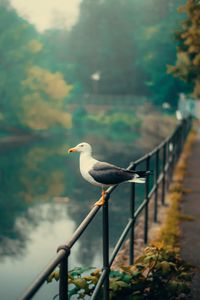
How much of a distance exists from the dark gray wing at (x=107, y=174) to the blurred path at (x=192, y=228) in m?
1.51

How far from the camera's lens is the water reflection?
35.4 feet

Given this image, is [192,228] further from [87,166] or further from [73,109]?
[73,109]

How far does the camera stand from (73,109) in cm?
6100

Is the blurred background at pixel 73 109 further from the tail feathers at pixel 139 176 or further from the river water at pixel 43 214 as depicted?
the tail feathers at pixel 139 176

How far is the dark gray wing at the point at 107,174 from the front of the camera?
4268 millimetres

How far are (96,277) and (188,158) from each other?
1253 centimetres

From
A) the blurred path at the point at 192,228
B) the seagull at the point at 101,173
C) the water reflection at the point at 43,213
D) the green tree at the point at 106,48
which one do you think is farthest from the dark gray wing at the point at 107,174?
the green tree at the point at 106,48

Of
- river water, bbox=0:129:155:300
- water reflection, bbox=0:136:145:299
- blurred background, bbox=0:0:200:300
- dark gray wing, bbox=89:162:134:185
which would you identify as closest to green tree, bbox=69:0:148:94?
blurred background, bbox=0:0:200:300

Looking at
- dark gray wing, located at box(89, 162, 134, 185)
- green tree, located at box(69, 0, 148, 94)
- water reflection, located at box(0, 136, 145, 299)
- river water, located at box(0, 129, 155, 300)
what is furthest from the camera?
green tree, located at box(69, 0, 148, 94)

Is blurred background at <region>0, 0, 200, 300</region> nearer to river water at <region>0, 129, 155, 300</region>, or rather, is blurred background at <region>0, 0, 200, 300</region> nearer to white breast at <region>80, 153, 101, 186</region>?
river water at <region>0, 129, 155, 300</region>

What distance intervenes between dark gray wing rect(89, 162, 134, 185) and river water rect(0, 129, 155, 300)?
4.68m

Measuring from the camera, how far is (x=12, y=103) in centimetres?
3853

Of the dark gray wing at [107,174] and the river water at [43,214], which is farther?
the river water at [43,214]

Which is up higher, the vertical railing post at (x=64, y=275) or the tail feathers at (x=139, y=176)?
the tail feathers at (x=139, y=176)
